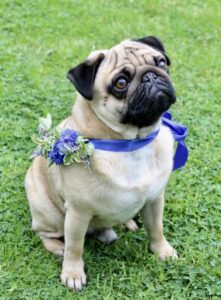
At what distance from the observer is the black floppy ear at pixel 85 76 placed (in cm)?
276

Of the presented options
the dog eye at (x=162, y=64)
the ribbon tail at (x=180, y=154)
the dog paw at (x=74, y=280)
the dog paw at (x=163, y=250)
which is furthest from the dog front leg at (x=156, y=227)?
the dog eye at (x=162, y=64)

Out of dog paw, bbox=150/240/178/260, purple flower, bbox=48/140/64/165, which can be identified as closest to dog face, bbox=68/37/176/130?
purple flower, bbox=48/140/64/165

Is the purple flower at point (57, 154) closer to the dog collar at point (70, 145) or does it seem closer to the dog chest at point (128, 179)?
the dog collar at point (70, 145)

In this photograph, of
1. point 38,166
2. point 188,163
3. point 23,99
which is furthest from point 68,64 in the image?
point 38,166

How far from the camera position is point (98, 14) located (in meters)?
6.12

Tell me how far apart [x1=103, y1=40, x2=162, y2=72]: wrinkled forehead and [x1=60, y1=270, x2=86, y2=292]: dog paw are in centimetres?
115

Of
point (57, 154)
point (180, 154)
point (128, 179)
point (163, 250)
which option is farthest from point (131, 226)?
point (57, 154)

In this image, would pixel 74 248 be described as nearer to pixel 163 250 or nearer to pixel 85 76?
pixel 163 250

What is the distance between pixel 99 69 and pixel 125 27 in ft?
10.4

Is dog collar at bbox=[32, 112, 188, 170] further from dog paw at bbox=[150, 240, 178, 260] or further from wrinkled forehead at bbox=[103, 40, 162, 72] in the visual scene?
dog paw at bbox=[150, 240, 178, 260]

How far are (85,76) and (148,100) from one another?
32 centimetres

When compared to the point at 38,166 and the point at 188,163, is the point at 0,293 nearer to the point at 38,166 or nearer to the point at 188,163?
the point at 38,166

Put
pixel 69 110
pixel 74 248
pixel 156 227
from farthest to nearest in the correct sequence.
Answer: pixel 69 110 < pixel 156 227 < pixel 74 248

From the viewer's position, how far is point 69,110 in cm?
472
